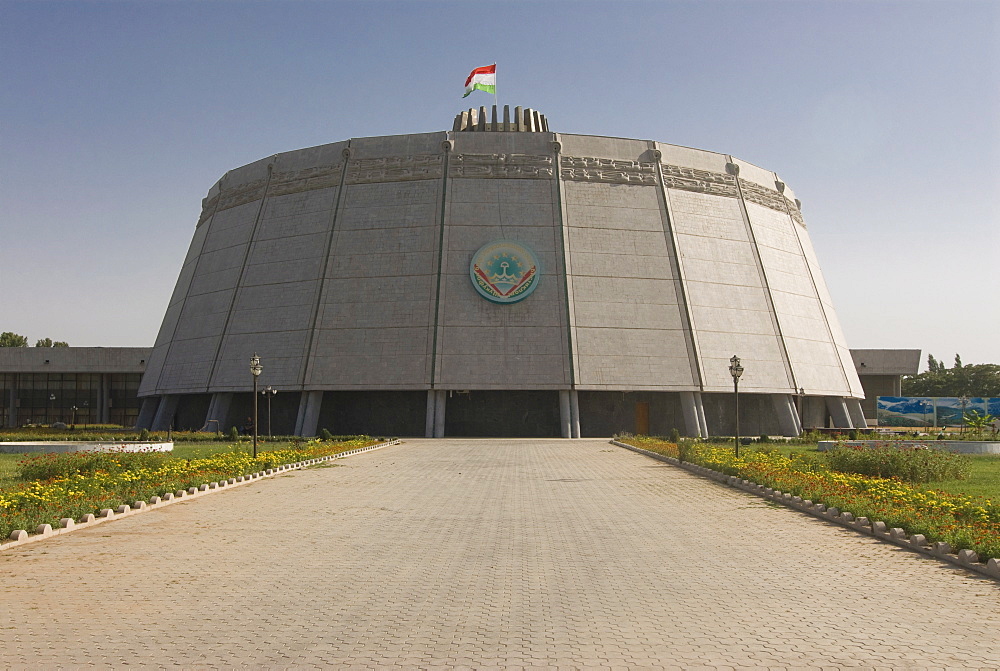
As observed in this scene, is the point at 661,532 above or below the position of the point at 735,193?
below

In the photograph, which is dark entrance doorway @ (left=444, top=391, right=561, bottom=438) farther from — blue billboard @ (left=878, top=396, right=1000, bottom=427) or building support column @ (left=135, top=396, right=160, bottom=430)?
blue billboard @ (left=878, top=396, right=1000, bottom=427)

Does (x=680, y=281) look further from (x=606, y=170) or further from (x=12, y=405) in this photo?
(x=12, y=405)

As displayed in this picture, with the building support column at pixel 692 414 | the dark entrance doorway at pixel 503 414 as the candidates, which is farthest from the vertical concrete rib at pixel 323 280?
the building support column at pixel 692 414

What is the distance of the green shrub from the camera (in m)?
22.1

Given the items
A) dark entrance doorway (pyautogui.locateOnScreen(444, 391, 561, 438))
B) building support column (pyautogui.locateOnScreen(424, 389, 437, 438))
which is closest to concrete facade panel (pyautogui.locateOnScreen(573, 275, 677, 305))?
dark entrance doorway (pyautogui.locateOnScreen(444, 391, 561, 438))

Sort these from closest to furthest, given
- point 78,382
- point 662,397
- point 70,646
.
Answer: point 70,646, point 662,397, point 78,382

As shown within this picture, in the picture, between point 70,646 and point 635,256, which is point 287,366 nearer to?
point 635,256

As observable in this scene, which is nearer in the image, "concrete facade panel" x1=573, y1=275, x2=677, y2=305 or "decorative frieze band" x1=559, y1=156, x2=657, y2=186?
"concrete facade panel" x1=573, y1=275, x2=677, y2=305

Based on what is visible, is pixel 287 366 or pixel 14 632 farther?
pixel 287 366

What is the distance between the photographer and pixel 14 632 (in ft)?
25.3

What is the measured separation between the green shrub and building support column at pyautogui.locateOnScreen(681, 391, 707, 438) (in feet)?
79.7

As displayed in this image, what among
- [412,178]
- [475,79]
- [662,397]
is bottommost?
[662,397]

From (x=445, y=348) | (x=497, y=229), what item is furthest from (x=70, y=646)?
(x=497, y=229)

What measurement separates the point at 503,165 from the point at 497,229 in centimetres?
486
